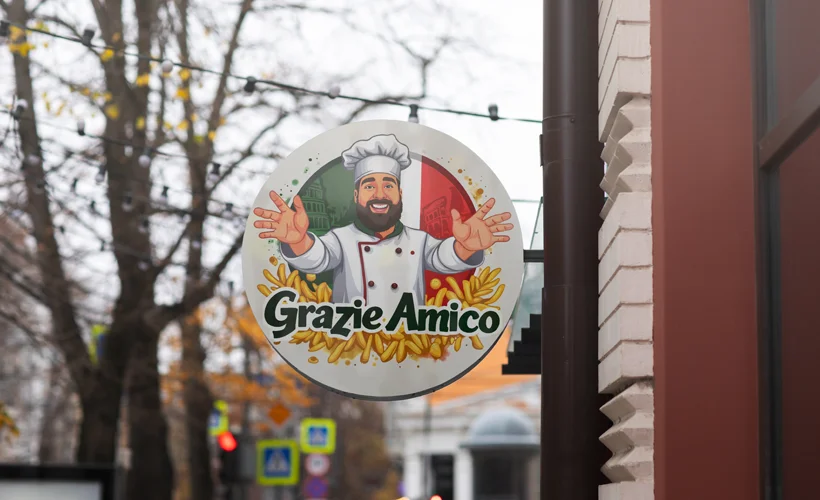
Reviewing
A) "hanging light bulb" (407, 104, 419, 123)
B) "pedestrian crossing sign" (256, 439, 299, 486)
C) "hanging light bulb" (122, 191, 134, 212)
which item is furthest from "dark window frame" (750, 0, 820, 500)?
"pedestrian crossing sign" (256, 439, 299, 486)

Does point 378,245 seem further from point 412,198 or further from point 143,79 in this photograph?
point 143,79

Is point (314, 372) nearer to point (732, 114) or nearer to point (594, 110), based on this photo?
point (594, 110)

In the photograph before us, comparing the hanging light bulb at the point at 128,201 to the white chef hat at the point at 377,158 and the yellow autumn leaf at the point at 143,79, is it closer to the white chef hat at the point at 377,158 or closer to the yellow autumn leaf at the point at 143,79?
the yellow autumn leaf at the point at 143,79

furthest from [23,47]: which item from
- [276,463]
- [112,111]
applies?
[276,463]

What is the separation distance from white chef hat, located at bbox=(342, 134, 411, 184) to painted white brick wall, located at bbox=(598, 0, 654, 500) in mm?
1221

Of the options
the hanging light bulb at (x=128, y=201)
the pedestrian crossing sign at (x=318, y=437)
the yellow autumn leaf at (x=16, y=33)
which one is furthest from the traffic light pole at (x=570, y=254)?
the pedestrian crossing sign at (x=318, y=437)

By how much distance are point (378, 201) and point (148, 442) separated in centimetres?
1429

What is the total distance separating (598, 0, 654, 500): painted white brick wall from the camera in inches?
131

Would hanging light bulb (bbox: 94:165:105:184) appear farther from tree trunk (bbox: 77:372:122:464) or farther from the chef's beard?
the chef's beard

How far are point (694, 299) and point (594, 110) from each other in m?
1.10

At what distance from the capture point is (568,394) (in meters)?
3.78

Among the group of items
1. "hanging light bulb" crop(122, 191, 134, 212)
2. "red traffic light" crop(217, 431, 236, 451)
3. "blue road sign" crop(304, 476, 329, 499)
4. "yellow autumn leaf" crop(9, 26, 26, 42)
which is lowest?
"blue road sign" crop(304, 476, 329, 499)

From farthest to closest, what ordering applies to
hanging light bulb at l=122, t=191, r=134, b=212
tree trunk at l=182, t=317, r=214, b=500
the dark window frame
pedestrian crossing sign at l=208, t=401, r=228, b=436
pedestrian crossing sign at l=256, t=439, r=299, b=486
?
pedestrian crossing sign at l=208, t=401, r=228, b=436 < pedestrian crossing sign at l=256, t=439, r=299, b=486 < tree trunk at l=182, t=317, r=214, b=500 < hanging light bulb at l=122, t=191, r=134, b=212 < the dark window frame

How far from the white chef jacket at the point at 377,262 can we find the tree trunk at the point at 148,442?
39.3 ft
